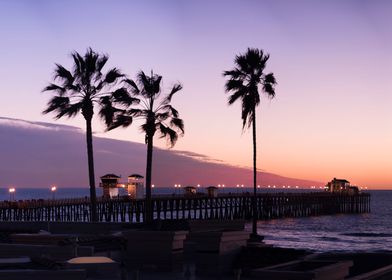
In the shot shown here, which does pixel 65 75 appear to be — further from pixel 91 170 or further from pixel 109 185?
pixel 109 185

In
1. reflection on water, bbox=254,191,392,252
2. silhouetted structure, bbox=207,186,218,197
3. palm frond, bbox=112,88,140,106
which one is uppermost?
palm frond, bbox=112,88,140,106

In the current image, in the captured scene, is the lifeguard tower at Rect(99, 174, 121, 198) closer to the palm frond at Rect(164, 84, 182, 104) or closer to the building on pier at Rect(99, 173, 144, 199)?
the building on pier at Rect(99, 173, 144, 199)

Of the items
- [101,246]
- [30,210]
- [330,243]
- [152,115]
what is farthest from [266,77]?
[30,210]

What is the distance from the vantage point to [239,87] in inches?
1454

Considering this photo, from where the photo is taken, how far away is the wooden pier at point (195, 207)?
8588cm

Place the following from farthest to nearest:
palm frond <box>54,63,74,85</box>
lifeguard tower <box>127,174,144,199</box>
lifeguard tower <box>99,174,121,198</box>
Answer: lifeguard tower <box>99,174,121,198</box> < lifeguard tower <box>127,174,144,199</box> < palm frond <box>54,63,74,85</box>

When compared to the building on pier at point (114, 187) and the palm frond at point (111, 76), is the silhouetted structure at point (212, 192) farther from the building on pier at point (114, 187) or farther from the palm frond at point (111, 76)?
the palm frond at point (111, 76)

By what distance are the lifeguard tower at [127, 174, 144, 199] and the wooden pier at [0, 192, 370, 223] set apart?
5.54 feet

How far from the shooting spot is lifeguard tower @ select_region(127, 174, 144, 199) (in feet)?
325

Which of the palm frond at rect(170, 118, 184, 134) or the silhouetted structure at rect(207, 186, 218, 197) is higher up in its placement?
the palm frond at rect(170, 118, 184, 134)

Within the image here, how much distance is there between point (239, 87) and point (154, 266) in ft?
72.8

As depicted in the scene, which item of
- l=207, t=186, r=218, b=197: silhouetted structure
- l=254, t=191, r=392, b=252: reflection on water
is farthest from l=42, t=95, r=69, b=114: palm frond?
l=207, t=186, r=218, b=197: silhouetted structure

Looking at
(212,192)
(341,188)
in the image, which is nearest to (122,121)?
(212,192)

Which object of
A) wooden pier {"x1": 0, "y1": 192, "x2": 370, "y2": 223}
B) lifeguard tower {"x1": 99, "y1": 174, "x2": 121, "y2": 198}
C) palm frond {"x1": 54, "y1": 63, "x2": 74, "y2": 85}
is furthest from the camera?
lifeguard tower {"x1": 99, "y1": 174, "x2": 121, "y2": 198}
